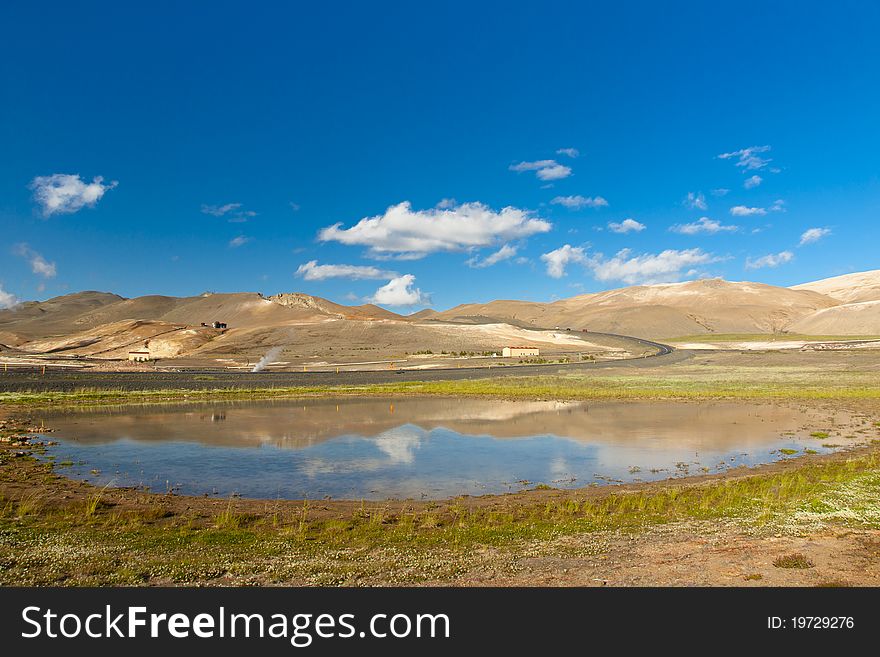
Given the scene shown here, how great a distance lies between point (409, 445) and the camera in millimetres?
30969

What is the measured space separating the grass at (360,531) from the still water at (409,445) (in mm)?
3738

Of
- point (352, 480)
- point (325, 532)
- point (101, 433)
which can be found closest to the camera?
point (325, 532)

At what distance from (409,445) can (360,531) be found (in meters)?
16.4

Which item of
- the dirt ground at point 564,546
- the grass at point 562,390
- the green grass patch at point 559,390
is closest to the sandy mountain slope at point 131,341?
the grass at point 562,390

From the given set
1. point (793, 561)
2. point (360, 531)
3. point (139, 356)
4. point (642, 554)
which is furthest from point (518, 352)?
point (793, 561)

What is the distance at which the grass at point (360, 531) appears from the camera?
35.3 ft

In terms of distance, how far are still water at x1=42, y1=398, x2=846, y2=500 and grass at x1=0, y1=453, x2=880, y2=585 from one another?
374 centimetres

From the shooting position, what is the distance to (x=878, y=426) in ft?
112

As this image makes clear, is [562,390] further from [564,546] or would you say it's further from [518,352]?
[518,352]

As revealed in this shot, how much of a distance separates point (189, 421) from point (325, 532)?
28.6m

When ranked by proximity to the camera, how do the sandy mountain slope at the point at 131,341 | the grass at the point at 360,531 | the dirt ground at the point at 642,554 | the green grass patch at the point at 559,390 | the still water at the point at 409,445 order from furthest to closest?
the sandy mountain slope at the point at 131,341 → the green grass patch at the point at 559,390 → the still water at the point at 409,445 → the grass at the point at 360,531 → the dirt ground at the point at 642,554

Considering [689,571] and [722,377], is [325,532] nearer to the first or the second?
[689,571]

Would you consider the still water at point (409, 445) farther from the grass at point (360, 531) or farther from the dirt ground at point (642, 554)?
the grass at point (360, 531)
